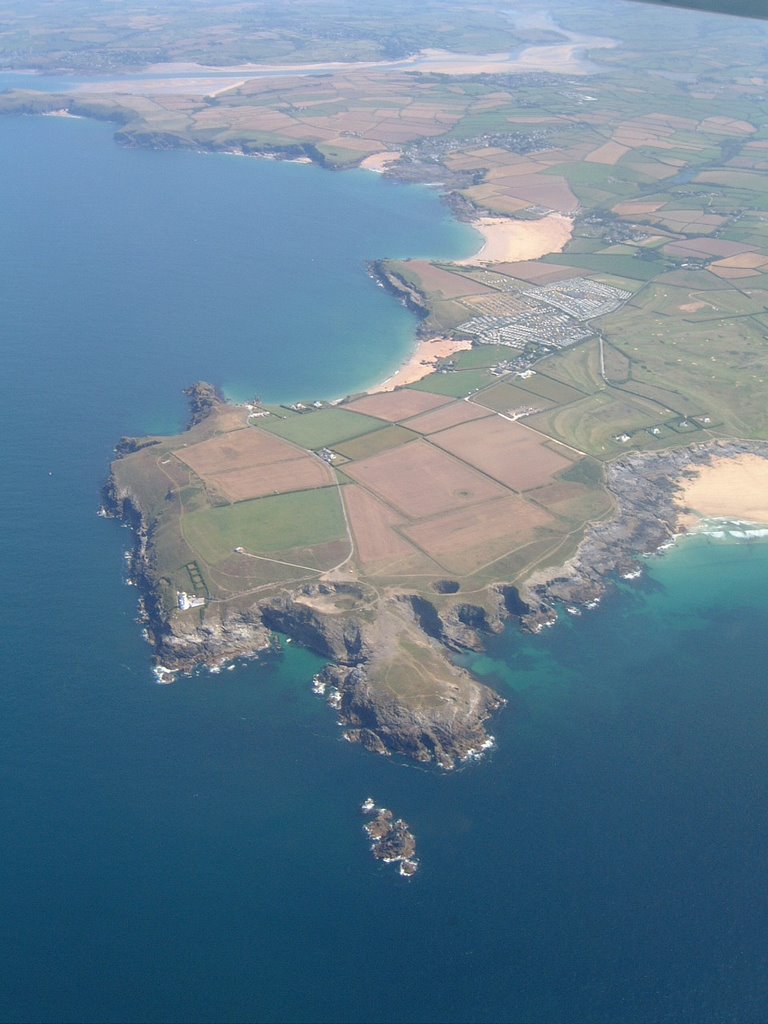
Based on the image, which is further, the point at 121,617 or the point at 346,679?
the point at 121,617

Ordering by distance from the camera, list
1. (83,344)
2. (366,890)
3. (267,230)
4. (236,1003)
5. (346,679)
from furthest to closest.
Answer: (267,230)
(83,344)
(346,679)
(366,890)
(236,1003)

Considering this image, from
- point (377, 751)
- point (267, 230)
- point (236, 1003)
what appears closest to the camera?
point (236, 1003)

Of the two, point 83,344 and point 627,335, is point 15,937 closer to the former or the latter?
point 83,344

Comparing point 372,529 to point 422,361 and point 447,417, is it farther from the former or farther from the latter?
point 422,361

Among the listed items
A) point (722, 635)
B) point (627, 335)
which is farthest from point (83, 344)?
point (722, 635)

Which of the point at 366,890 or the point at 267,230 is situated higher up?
the point at 267,230

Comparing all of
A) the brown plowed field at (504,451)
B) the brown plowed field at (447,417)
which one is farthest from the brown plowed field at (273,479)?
the brown plowed field at (504,451)

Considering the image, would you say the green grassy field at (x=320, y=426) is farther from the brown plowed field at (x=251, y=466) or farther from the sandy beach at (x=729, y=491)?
the sandy beach at (x=729, y=491)

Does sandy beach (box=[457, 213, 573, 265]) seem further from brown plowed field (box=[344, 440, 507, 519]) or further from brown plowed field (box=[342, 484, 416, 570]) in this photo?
brown plowed field (box=[342, 484, 416, 570])
